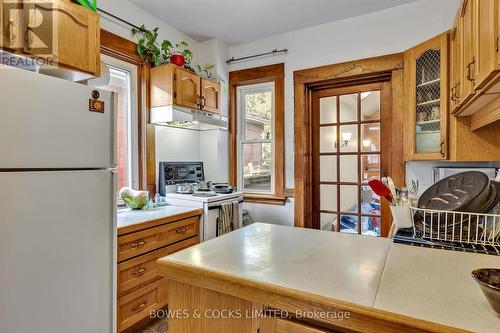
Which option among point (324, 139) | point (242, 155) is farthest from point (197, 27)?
point (324, 139)

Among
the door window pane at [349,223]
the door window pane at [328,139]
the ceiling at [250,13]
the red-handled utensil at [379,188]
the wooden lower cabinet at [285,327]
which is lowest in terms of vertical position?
the door window pane at [349,223]

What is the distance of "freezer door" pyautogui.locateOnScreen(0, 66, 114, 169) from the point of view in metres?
1.20

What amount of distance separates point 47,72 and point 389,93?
280 cm

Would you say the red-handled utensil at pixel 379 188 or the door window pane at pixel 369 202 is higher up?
the red-handled utensil at pixel 379 188

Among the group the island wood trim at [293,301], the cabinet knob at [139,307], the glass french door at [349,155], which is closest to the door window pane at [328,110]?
the glass french door at [349,155]

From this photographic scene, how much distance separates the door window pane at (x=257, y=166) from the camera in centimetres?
341

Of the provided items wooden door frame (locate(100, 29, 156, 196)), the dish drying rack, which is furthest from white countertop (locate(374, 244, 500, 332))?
wooden door frame (locate(100, 29, 156, 196))

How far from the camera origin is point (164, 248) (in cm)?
220

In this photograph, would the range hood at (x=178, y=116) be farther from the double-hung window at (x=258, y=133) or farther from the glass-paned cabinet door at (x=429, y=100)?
the glass-paned cabinet door at (x=429, y=100)

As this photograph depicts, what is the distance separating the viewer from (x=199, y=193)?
276 cm

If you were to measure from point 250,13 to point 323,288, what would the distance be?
2.69 meters

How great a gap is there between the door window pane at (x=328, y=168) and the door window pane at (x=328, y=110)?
0.40 m

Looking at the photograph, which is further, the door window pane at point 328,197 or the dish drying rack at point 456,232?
the door window pane at point 328,197

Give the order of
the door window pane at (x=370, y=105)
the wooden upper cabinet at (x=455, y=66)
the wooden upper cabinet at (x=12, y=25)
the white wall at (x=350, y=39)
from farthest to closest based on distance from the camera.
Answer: the door window pane at (x=370, y=105) < the white wall at (x=350, y=39) < the wooden upper cabinet at (x=455, y=66) < the wooden upper cabinet at (x=12, y=25)
